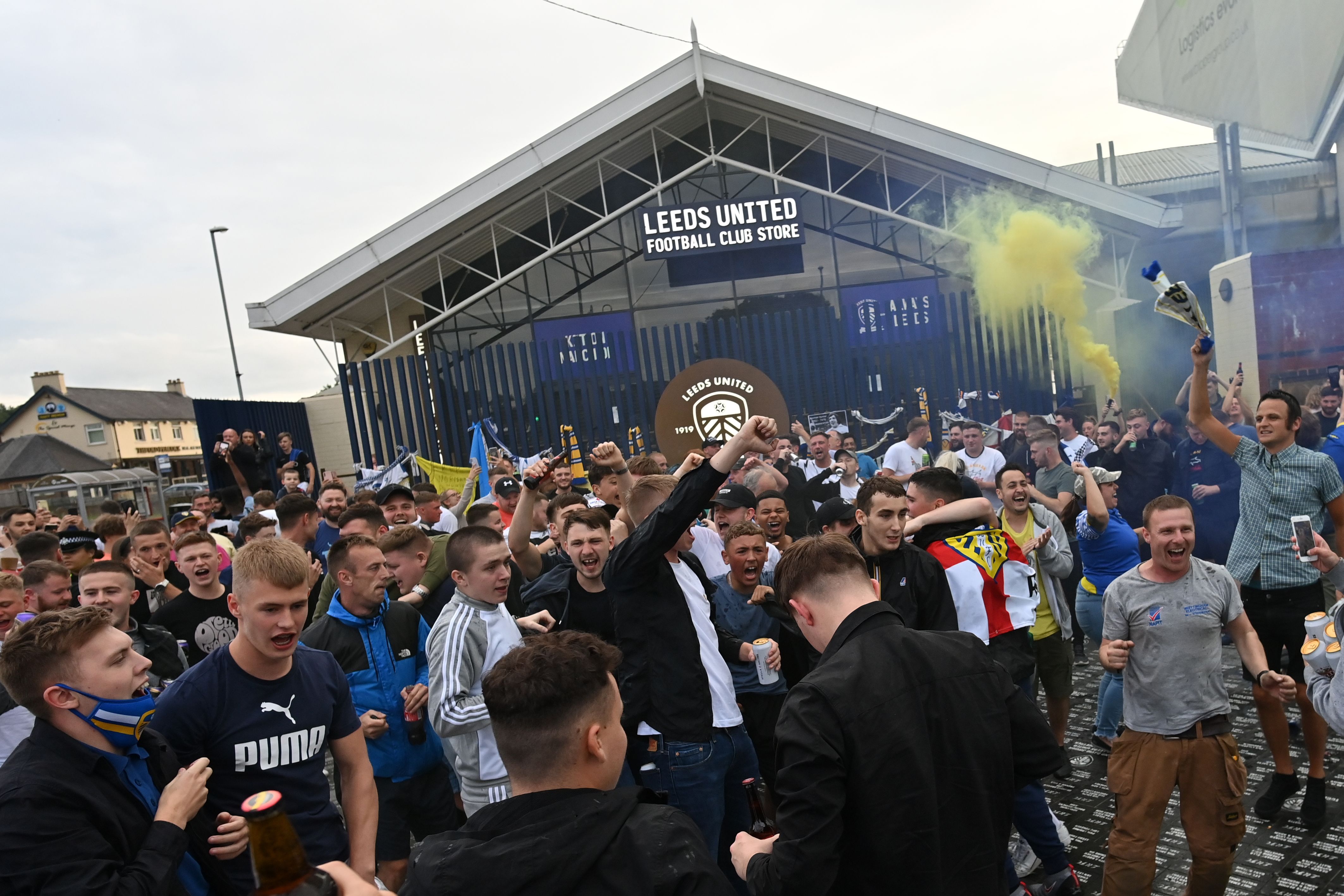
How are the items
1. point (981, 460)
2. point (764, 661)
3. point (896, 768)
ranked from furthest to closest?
point (981, 460) → point (764, 661) → point (896, 768)

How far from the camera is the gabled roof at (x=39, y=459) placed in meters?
46.4

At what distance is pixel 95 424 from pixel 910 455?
5960 cm

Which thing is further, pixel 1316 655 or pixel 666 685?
pixel 666 685

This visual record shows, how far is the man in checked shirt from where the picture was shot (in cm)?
482

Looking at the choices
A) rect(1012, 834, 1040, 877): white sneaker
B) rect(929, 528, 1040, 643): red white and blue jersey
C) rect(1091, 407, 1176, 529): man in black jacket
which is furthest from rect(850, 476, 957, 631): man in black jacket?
rect(1091, 407, 1176, 529): man in black jacket

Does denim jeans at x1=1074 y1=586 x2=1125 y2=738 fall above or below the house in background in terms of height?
below

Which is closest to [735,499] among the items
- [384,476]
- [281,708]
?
[281,708]

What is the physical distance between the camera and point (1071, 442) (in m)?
9.43

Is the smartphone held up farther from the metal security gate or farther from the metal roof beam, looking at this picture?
the metal roof beam

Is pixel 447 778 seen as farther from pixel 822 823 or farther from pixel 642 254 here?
pixel 642 254

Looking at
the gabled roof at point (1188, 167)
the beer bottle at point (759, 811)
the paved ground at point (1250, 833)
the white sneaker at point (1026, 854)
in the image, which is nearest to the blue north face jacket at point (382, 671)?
the beer bottle at point (759, 811)

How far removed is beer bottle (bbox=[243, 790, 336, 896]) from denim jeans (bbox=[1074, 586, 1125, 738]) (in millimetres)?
4434

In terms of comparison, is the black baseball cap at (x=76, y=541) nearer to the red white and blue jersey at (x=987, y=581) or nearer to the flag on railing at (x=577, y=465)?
the flag on railing at (x=577, y=465)

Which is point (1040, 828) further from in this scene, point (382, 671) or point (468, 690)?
point (382, 671)
